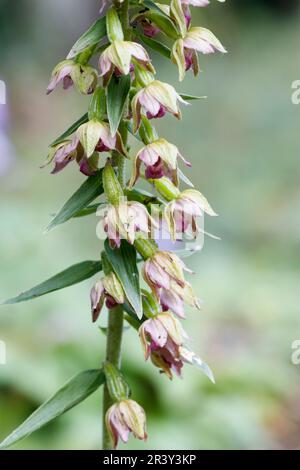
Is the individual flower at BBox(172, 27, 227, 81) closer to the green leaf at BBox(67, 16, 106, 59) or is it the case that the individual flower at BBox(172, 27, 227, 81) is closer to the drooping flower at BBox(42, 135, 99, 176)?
the green leaf at BBox(67, 16, 106, 59)

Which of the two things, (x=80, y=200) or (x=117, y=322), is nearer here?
(x=80, y=200)

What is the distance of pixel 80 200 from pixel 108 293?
0.81 feet

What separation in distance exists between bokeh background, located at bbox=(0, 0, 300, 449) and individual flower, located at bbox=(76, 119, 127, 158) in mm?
2106

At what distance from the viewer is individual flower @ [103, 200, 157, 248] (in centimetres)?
183

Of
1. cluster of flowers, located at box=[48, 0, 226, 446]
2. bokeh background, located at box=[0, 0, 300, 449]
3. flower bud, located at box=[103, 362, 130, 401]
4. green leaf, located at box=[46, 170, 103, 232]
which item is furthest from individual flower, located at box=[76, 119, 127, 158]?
bokeh background, located at box=[0, 0, 300, 449]

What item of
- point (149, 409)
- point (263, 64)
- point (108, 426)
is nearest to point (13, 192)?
point (149, 409)

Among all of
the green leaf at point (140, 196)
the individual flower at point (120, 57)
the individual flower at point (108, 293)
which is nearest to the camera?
the individual flower at point (120, 57)

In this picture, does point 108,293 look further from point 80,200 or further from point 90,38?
point 90,38

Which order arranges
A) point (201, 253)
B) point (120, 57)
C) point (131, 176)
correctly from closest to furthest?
point (120, 57) → point (131, 176) → point (201, 253)

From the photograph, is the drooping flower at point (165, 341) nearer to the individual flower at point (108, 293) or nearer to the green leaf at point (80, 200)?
the individual flower at point (108, 293)

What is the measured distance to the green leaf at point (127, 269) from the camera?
72.8 inches

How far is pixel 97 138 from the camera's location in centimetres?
182

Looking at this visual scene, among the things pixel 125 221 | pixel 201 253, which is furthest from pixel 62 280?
pixel 201 253

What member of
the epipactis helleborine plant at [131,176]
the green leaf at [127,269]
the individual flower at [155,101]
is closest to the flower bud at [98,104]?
the epipactis helleborine plant at [131,176]
